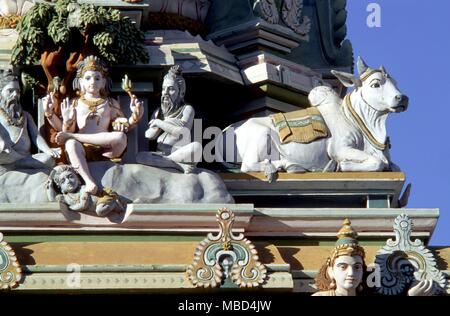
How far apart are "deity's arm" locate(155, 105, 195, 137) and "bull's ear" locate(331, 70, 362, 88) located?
1.88 meters

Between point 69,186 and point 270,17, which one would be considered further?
point 270,17

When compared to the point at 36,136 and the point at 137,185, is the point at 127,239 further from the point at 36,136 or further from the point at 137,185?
the point at 36,136

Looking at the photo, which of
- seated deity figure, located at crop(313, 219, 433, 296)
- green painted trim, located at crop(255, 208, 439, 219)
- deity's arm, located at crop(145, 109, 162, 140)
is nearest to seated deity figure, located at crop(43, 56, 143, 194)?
deity's arm, located at crop(145, 109, 162, 140)

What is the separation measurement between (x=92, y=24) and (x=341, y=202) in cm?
317

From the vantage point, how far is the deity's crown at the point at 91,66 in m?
38.8

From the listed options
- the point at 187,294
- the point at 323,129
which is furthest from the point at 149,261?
the point at 323,129

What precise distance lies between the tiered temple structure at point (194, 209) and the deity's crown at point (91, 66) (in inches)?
7.1

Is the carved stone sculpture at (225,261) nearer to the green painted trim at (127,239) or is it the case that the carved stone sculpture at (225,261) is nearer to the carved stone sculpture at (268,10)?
the green painted trim at (127,239)

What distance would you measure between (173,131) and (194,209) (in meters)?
1.27

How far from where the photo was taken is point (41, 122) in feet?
128

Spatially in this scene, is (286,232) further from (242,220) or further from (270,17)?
(270,17)

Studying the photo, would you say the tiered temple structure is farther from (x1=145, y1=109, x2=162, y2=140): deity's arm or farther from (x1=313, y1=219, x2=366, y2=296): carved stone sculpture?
(x1=313, y1=219, x2=366, y2=296): carved stone sculpture

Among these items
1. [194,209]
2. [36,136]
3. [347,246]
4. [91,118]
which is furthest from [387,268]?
[36,136]

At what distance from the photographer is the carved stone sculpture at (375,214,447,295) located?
37.6m
